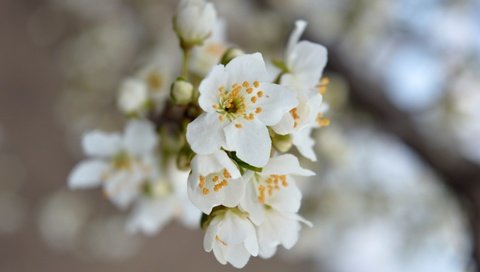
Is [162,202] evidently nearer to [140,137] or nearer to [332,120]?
[140,137]

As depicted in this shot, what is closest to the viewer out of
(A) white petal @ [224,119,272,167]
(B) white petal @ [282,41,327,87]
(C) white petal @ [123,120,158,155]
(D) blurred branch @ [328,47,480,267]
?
(A) white petal @ [224,119,272,167]

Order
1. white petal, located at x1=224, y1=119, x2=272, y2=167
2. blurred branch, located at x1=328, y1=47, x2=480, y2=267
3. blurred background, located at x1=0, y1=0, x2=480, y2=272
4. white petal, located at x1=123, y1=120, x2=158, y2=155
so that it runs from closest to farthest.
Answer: white petal, located at x1=224, y1=119, x2=272, y2=167, white petal, located at x1=123, y1=120, x2=158, y2=155, blurred branch, located at x1=328, y1=47, x2=480, y2=267, blurred background, located at x1=0, y1=0, x2=480, y2=272

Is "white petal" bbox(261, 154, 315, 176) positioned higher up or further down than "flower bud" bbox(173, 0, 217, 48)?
further down

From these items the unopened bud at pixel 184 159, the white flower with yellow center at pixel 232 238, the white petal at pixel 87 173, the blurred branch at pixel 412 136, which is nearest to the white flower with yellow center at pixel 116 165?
the white petal at pixel 87 173

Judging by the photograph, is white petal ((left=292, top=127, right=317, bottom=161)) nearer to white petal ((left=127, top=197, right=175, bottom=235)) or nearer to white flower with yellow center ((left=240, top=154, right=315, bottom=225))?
white flower with yellow center ((left=240, top=154, right=315, bottom=225))

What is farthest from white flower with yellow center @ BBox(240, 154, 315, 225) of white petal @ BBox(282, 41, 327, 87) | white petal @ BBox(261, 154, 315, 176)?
white petal @ BBox(282, 41, 327, 87)

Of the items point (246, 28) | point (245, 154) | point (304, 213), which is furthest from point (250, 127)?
point (246, 28)

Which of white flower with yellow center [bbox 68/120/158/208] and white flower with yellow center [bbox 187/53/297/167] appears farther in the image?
white flower with yellow center [bbox 68/120/158/208]
